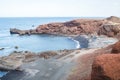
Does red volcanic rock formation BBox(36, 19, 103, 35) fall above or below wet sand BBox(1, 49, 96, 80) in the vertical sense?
below

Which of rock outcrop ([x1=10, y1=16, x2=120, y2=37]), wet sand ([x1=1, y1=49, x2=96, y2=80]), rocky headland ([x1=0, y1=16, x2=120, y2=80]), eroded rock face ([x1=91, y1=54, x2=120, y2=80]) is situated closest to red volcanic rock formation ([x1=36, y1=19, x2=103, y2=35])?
rock outcrop ([x1=10, y1=16, x2=120, y2=37])

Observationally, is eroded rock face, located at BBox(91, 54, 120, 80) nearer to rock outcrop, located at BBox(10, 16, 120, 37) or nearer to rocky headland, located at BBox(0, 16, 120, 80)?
rocky headland, located at BBox(0, 16, 120, 80)

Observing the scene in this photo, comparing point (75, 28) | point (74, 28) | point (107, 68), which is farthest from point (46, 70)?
point (74, 28)

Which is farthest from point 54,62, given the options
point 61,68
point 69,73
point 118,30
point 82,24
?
point 82,24

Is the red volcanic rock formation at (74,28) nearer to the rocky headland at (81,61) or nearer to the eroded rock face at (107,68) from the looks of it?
the rocky headland at (81,61)

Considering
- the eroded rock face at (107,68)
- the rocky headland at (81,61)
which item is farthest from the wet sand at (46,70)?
the eroded rock face at (107,68)

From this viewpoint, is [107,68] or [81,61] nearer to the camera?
[107,68]

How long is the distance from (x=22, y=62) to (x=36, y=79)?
12.5m

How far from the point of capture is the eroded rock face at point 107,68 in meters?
23.4

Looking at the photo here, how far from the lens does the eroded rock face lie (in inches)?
920

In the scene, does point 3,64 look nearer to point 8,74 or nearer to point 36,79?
point 8,74

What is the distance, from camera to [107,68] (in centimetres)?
2367

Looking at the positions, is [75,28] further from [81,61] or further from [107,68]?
[107,68]

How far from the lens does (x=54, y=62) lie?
47.6 meters
